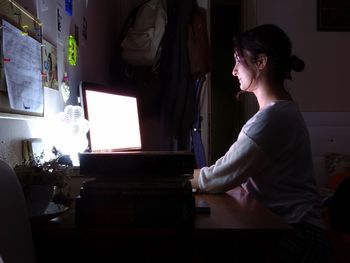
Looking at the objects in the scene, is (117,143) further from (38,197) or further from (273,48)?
(38,197)

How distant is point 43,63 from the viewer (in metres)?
1.41

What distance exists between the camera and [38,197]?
96 cm

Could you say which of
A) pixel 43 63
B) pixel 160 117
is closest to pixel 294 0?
pixel 160 117

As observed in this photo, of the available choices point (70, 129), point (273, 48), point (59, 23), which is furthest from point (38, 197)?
point (273, 48)

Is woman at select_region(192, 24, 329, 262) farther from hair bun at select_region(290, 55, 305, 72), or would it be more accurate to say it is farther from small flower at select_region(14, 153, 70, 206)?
small flower at select_region(14, 153, 70, 206)

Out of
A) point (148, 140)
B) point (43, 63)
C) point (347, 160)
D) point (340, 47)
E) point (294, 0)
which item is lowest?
point (347, 160)

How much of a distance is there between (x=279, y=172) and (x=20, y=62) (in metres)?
0.85

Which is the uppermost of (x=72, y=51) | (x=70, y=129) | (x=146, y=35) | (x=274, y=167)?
(x=146, y=35)

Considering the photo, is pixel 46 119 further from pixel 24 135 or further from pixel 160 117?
pixel 160 117

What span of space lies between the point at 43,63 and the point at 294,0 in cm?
272

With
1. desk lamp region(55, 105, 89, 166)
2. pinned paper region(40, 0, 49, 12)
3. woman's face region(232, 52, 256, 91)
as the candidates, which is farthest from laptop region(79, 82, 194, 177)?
woman's face region(232, 52, 256, 91)

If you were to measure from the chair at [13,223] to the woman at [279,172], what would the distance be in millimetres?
678

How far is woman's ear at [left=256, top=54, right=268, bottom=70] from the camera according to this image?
1.58m

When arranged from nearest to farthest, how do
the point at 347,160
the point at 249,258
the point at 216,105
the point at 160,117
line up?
the point at 249,258 < the point at 160,117 < the point at 347,160 < the point at 216,105
